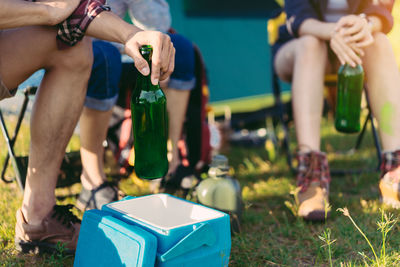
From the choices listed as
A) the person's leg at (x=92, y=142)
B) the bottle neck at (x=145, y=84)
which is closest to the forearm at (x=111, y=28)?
the bottle neck at (x=145, y=84)

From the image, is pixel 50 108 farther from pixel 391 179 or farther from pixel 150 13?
pixel 391 179

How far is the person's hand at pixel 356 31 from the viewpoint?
1.78 meters

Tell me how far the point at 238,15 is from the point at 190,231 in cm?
340

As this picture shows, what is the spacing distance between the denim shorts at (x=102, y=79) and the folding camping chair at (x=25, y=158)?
221 mm

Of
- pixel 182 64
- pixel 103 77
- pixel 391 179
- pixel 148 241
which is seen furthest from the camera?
pixel 182 64

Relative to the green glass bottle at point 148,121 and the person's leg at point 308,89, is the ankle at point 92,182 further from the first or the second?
the person's leg at point 308,89

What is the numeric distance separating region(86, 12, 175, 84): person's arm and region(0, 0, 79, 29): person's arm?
0.09 metres

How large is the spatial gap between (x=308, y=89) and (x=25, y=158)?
1231 millimetres

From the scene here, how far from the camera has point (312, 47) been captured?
1961mm

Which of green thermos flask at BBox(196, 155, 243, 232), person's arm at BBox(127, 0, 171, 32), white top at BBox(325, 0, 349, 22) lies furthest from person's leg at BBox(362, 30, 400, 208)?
person's arm at BBox(127, 0, 171, 32)

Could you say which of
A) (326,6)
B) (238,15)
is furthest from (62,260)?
(238,15)

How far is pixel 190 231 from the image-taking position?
1.13 m

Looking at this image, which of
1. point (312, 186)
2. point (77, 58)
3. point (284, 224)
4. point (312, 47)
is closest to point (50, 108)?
point (77, 58)

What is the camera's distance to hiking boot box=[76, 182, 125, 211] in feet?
5.73
